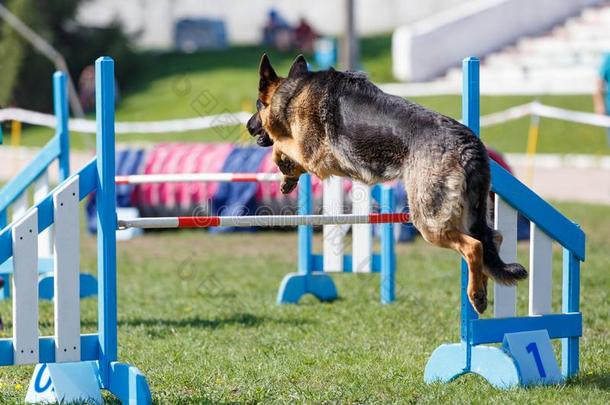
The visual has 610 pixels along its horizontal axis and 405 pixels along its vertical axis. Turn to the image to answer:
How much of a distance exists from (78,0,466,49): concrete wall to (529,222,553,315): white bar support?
89.1 ft

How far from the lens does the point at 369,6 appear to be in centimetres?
3244

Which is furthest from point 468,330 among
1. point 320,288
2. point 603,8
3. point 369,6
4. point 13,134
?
point 369,6

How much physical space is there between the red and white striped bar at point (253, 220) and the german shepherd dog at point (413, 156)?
0.28m

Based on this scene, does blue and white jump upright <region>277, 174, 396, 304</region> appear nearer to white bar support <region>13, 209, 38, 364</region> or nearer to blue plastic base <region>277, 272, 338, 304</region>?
blue plastic base <region>277, 272, 338, 304</region>

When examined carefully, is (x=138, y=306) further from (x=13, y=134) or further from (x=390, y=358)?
(x=13, y=134)

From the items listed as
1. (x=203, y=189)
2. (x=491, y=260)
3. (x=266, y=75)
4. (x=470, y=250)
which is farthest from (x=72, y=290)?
(x=203, y=189)

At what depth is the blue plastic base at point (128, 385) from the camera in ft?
14.8

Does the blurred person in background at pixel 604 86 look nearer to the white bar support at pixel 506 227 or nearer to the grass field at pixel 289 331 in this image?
the grass field at pixel 289 331

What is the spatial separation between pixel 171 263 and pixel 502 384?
5.91m

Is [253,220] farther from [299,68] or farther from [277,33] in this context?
[277,33]

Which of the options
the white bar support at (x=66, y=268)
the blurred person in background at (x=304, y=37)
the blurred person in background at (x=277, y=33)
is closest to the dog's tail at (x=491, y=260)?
the white bar support at (x=66, y=268)

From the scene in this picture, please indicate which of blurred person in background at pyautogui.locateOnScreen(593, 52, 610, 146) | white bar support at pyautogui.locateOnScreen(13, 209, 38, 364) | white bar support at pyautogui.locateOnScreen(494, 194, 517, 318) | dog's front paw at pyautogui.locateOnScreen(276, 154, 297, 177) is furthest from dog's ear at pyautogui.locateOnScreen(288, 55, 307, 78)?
blurred person in background at pyautogui.locateOnScreen(593, 52, 610, 146)

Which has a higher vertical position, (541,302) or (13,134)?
(13,134)

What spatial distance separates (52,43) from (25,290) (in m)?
24.5
